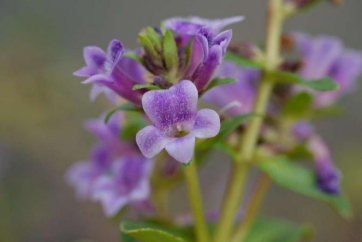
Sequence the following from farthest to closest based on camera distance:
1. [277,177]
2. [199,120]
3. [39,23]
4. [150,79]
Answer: [39,23] < [277,177] < [150,79] < [199,120]

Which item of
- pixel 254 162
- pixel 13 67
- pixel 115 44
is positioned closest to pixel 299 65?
pixel 254 162

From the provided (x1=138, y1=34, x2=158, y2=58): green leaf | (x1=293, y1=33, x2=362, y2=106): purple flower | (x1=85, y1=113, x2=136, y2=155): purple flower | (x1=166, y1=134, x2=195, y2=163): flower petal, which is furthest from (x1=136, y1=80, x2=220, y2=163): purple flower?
(x1=293, y1=33, x2=362, y2=106): purple flower

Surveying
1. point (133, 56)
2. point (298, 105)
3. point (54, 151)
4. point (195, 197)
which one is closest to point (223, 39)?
point (133, 56)

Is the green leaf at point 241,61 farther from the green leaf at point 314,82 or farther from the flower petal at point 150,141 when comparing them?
the flower petal at point 150,141

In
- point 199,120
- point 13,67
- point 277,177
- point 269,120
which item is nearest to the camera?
point 199,120

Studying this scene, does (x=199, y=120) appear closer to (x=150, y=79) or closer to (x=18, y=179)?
(x=150, y=79)

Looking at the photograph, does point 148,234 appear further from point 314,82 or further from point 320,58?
point 320,58

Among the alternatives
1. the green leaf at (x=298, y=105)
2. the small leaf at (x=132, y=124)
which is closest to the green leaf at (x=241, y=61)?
the green leaf at (x=298, y=105)
